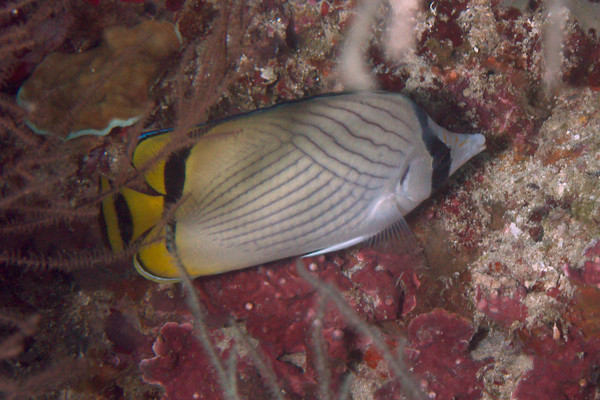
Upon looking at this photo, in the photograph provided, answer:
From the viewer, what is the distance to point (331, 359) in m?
2.60

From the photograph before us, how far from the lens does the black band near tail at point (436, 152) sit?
2078mm

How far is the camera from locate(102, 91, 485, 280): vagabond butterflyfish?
1968 millimetres

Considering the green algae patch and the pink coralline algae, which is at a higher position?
the green algae patch

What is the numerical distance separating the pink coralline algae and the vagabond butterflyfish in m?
0.58

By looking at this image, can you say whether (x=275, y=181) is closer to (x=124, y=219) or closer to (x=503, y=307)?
(x=124, y=219)

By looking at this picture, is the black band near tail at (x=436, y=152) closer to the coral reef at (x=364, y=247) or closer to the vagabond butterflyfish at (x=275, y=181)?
the vagabond butterflyfish at (x=275, y=181)

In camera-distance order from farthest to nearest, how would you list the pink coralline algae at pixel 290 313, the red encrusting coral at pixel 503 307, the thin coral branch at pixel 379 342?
the pink coralline algae at pixel 290 313 < the red encrusting coral at pixel 503 307 < the thin coral branch at pixel 379 342

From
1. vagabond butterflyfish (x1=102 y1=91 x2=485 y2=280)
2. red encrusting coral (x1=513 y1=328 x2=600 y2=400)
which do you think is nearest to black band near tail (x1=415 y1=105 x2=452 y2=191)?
vagabond butterflyfish (x1=102 y1=91 x2=485 y2=280)

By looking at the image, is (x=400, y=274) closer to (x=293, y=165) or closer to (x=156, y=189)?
(x=293, y=165)

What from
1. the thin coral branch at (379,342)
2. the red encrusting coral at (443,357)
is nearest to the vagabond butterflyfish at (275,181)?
the thin coral branch at (379,342)

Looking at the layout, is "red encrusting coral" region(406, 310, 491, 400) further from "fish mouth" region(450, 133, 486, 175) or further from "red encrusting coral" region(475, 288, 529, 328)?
"fish mouth" region(450, 133, 486, 175)

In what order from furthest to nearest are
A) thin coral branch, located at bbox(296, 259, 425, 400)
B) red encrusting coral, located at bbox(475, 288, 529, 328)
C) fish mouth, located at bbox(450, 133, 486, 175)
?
1. red encrusting coral, located at bbox(475, 288, 529, 328)
2. fish mouth, located at bbox(450, 133, 486, 175)
3. thin coral branch, located at bbox(296, 259, 425, 400)

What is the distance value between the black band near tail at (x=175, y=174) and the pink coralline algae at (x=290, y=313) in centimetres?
88

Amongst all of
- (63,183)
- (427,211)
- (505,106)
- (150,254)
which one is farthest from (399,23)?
(63,183)
